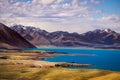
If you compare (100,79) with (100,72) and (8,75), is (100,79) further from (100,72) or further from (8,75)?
(8,75)

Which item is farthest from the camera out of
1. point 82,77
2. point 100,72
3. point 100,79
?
point 100,72

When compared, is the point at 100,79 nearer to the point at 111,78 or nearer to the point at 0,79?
the point at 111,78

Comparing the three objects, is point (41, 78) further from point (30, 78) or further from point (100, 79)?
point (100, 79)

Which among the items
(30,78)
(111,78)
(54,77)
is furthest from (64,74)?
(111,78)

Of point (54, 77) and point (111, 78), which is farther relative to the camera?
point (54, 77)

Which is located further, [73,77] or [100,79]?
[73,77]

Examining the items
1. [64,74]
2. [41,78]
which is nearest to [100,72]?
[64,74]

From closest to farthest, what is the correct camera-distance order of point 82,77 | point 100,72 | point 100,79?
point 100,79, point 82,77, point 100,72

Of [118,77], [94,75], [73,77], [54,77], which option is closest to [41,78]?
[54,77]
